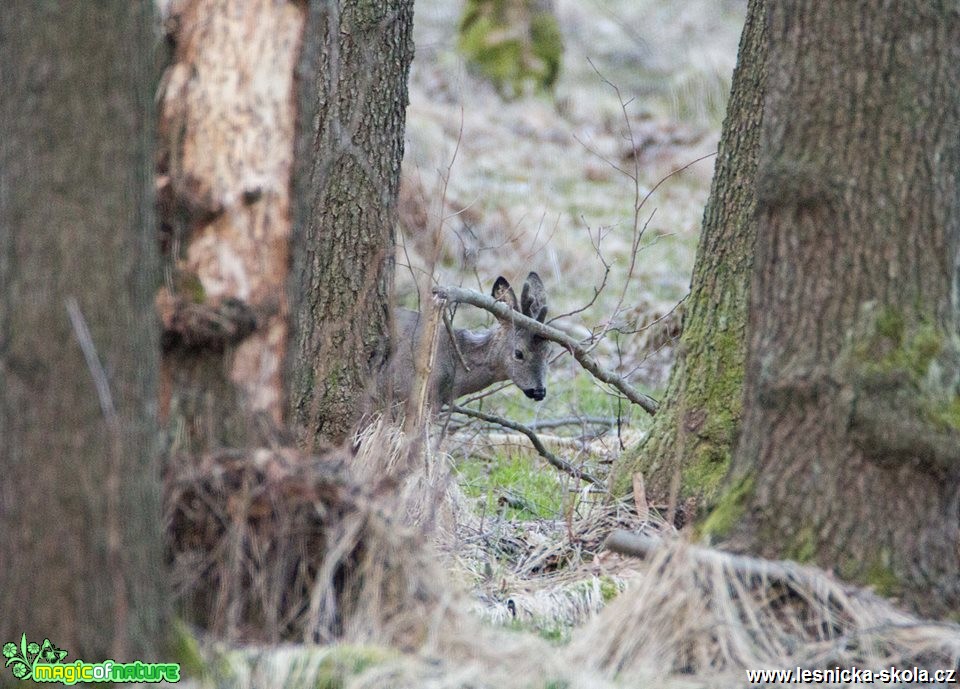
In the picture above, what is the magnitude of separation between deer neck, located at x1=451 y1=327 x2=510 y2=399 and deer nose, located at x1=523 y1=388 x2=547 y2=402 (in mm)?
255

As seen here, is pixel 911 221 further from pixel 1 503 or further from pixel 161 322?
pixel 1 503

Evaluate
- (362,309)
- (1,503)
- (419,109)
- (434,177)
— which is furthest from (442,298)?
(419,109)

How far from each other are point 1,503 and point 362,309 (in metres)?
3.71

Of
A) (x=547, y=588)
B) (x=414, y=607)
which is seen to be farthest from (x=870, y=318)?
(x=547, y=588)

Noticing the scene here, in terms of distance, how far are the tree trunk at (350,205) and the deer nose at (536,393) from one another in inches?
110

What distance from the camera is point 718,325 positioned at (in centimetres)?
633

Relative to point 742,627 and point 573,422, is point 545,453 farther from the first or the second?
point 742,627

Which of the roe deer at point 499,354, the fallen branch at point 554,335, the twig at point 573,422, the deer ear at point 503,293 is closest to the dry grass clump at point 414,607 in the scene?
the fallen branch at point 554,335

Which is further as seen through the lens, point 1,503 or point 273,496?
point 273,496

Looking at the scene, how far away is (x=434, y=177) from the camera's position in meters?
14.6

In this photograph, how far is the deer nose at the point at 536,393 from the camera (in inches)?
371

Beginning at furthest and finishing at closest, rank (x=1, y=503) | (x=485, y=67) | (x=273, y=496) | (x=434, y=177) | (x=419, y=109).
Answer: (x=485, y=67)
(x=419, y=109)
(x=434, y=177)
(x=273, y=496)
(x=1, y=503)

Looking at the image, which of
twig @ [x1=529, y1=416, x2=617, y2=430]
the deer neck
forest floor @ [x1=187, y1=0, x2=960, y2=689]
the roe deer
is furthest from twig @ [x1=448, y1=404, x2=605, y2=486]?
the deer neck

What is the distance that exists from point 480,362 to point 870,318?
5919 mm
